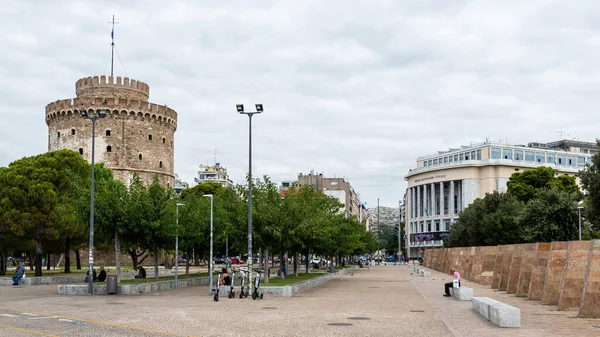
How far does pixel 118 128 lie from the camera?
260 ft

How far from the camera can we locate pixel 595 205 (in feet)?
118

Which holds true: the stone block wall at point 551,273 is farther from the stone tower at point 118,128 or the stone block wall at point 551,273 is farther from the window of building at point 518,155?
the window of building at point 518,155

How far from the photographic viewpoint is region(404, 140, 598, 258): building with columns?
4916 inches

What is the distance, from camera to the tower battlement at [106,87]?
268ft

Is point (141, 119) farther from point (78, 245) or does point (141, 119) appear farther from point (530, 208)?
point (530, 208)

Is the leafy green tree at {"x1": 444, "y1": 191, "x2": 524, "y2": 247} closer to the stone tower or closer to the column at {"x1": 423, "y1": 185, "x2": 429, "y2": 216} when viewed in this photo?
the stone tower

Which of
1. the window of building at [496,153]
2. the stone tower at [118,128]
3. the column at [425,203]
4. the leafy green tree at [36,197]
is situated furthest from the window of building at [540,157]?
the leafy green tree at [36,197]

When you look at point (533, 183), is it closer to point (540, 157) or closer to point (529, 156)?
point (529, 156)

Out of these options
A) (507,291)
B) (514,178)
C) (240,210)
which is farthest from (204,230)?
(514,178)

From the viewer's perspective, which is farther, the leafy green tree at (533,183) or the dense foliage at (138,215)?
the leafy green tree at (533,183)

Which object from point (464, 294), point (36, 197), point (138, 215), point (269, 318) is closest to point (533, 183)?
point (464, 294)

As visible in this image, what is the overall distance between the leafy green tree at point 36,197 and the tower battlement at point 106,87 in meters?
34.4

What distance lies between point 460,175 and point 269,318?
4439 inches

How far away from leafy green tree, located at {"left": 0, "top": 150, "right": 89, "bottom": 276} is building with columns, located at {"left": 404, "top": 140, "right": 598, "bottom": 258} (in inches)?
3389
